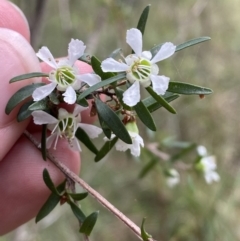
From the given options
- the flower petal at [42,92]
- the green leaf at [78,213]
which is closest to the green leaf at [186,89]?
the flower petal at [42,92]

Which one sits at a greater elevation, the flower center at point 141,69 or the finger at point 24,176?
the flower center at point 141,69

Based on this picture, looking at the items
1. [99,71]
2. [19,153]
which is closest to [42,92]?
[99,71]

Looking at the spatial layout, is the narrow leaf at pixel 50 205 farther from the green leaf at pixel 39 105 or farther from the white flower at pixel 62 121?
the green leaf at pixel 39 105

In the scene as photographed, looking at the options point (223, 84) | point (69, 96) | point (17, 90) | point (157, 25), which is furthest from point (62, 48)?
point (69, 96)

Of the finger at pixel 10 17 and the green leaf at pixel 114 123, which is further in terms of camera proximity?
the finger at pixel 10 17

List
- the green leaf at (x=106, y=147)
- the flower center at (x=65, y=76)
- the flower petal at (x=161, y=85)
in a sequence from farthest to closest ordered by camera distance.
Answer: the green leaf at (x=106, y=147) < the flower center at (x=65, y=76) < the flower petal at (x=161, y=85)

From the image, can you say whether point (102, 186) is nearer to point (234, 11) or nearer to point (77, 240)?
point (77, 240)

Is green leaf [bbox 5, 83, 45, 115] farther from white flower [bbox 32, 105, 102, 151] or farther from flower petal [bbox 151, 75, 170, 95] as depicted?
flower petal [bbox 151, 75, 170, 95]
